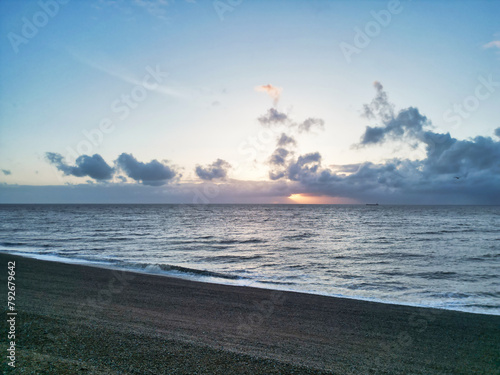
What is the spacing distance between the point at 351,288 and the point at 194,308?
870 centimetres

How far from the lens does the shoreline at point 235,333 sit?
6.00 metres

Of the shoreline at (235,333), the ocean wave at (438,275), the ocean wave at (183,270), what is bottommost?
the ocean wave at (438,275)

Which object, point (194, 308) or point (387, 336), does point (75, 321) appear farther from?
point (387, 336)

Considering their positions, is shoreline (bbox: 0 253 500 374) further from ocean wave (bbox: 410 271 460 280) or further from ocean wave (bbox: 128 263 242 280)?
ocean wave (bbox: 410 271 460 280)

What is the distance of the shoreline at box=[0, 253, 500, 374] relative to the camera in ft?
19.7

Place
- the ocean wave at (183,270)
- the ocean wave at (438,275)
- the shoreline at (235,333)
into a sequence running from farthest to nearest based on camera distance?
1. the ocean wave at (438,275)
2. the ocean wave at (183,270)
3. the shoreline at (235,333)

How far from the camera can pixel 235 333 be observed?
7.75 meters

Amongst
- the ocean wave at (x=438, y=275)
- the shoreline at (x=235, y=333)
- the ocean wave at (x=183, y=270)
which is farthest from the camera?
the ocean wave at (x=438, y=275)

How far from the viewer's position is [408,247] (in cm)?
2998

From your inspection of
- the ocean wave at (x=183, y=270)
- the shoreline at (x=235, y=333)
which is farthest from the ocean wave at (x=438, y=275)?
the ocean wave at (x=183, y=270)

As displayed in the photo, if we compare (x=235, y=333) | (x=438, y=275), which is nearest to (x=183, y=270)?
(x=235, y=333)

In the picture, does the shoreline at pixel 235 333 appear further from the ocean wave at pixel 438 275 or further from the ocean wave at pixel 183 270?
the ocean wave at pixel 438 275

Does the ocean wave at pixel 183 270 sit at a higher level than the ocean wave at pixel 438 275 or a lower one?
higher

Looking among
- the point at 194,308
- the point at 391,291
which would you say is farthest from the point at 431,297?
the point at 194,308
